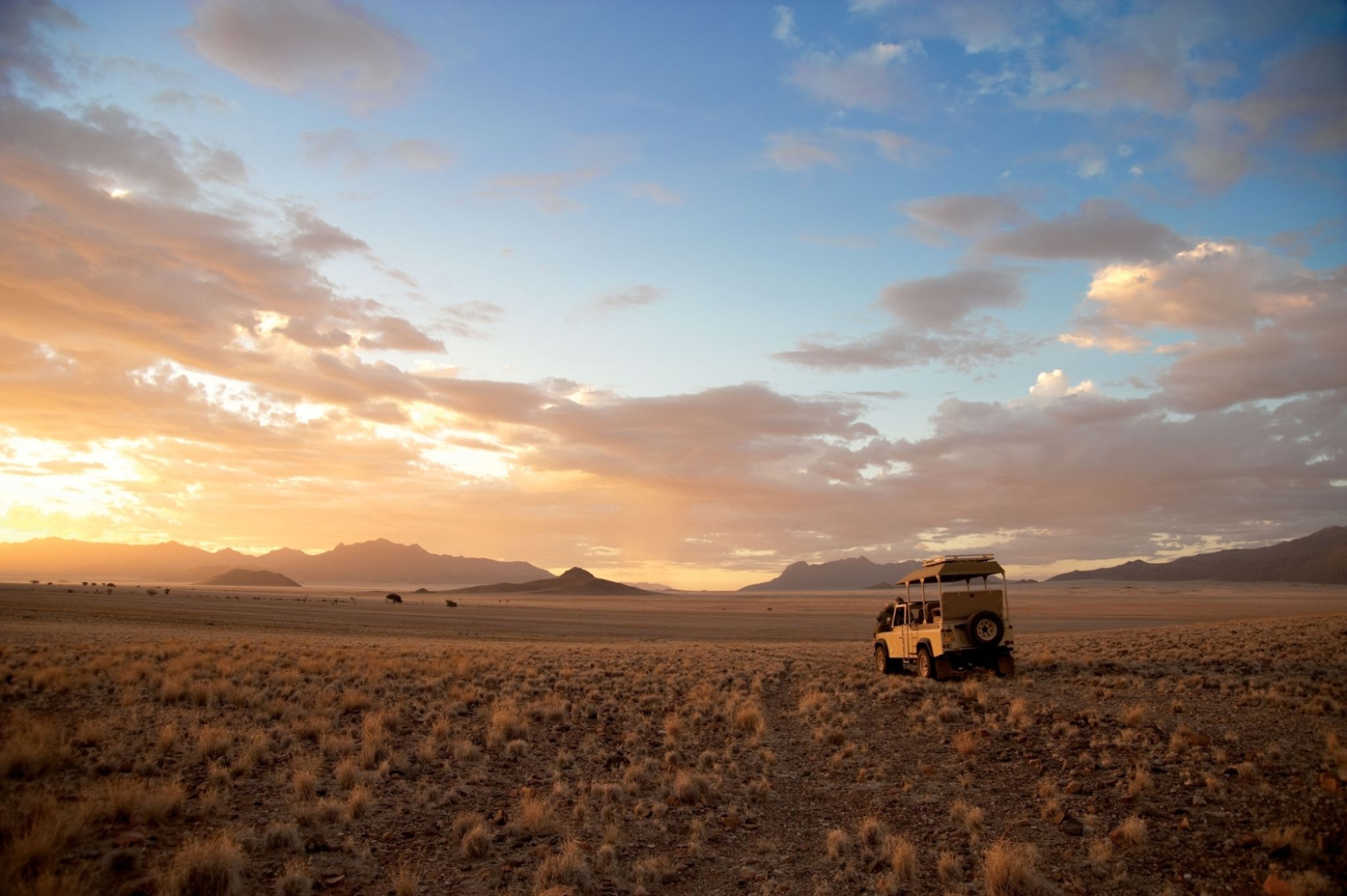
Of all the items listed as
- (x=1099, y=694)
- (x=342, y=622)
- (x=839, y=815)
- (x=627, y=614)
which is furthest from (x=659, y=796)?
(x=627, y=614)

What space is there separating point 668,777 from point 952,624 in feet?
35.2

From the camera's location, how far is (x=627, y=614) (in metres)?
87.1

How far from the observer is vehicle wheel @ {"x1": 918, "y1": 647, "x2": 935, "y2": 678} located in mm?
19953

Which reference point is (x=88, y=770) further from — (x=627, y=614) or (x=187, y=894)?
(x=627, y=614)

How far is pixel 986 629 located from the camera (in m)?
19.6

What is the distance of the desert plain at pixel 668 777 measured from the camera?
8.48 m

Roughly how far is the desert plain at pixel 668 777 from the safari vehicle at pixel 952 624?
2.43ft

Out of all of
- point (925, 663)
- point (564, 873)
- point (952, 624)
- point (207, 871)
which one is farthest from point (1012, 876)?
point (925, 663)

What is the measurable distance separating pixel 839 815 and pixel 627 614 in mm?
77978

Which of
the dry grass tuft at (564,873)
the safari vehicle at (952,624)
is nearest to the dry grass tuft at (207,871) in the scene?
the dry grass tuft at (564,873)

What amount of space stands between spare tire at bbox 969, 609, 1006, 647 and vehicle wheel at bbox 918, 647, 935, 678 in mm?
1263

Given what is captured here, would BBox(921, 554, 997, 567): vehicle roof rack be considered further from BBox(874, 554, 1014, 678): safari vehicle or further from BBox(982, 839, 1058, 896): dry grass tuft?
BBox(982, 839, 1058, 896): dry grass tuft

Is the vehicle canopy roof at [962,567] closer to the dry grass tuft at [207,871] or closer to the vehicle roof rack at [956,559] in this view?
the vehicle roof rack at [956,559]

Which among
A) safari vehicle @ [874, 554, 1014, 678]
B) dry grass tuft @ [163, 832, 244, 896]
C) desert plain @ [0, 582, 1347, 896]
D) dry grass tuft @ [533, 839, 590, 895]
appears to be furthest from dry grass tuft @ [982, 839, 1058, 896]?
safari vehicle @ [874, 554, 1014, 678]
